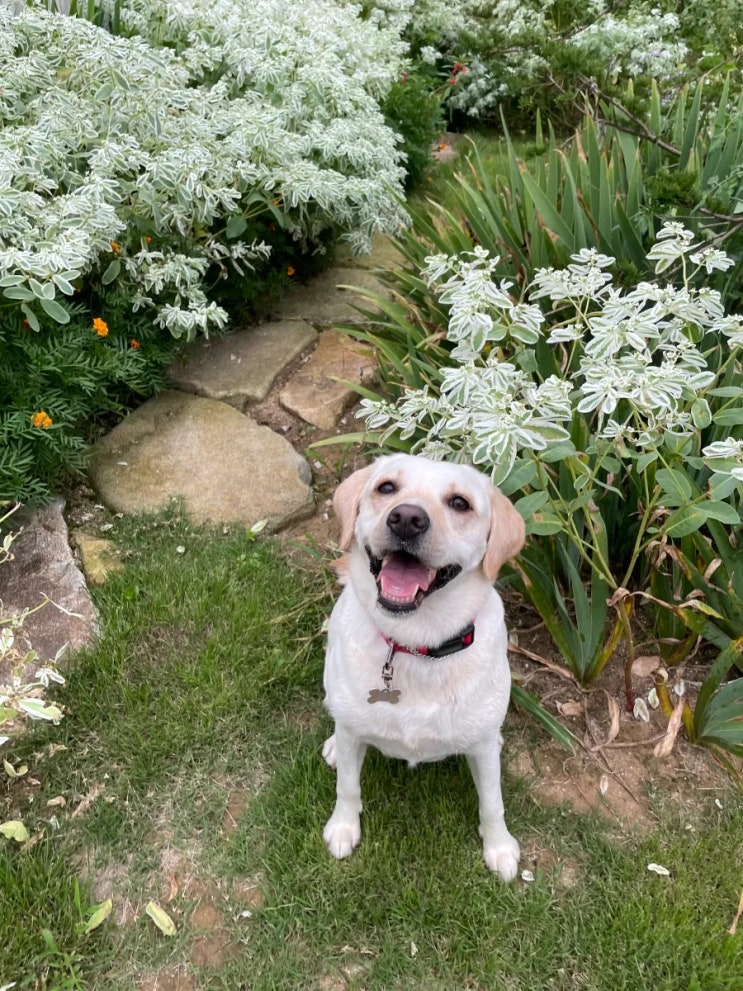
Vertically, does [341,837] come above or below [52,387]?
below

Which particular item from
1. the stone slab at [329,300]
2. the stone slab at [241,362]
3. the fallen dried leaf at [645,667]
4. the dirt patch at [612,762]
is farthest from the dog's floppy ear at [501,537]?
the stone slab at [329,300]

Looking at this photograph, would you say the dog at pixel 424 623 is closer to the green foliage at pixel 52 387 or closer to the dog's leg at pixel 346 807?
the dog's leg at pixel 346 807

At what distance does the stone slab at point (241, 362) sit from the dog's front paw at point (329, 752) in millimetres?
1855

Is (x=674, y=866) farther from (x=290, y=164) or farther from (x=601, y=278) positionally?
(x=290, y=164)

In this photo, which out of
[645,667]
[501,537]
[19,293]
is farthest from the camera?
[19,293]

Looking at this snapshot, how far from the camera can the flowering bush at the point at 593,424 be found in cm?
181

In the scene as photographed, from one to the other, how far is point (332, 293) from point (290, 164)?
0.97 metres

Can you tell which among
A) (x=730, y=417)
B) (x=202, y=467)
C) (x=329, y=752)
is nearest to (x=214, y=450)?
(x=202, y=467)

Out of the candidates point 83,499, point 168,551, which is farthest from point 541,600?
point 83,499

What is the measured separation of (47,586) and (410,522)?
1.70 metres

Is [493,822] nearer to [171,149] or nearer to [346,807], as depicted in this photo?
[346,807]

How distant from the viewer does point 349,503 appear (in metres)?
1.81

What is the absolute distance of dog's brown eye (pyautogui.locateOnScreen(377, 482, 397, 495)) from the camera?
69.8 inches

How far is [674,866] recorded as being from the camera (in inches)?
78.3
